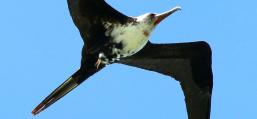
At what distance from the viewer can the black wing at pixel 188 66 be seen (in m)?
8.57

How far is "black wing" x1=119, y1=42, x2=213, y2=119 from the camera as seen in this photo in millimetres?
8570

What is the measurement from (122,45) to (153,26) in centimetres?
35

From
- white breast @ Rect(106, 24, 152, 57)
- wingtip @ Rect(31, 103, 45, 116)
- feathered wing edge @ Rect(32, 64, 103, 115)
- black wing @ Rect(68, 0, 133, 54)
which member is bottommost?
wingtip @ Rect(31, 103, 45, 116)

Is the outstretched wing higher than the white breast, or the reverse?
the white breast

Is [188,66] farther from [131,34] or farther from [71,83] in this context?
A: [71,83]

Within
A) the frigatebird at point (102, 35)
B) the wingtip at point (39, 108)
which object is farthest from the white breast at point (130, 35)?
the wingtip at point (39, 108)

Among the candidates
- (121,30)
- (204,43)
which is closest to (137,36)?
(121,30)

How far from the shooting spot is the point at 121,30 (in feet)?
26.2

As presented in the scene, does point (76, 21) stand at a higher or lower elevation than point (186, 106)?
higher

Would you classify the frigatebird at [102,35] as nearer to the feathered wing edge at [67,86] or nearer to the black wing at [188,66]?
the feathered wing edge at [67,86]

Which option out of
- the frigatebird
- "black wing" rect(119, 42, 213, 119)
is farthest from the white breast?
"black wing" rect(119, 42, 213, 119)

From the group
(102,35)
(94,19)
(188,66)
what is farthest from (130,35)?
(188,66)

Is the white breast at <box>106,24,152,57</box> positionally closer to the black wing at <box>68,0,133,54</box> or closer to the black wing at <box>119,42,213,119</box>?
the black wing at <box>68,0,133,54</box>

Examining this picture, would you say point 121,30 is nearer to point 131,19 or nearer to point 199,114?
point 131,19
